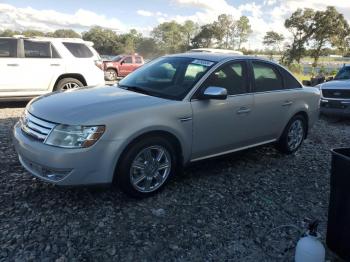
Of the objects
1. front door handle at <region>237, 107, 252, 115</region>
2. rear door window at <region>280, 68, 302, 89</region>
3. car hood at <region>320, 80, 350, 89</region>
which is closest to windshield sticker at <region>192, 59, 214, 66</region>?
front door handle at <region>237, 107, 252, 115</region>

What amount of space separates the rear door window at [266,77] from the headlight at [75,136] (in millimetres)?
2508

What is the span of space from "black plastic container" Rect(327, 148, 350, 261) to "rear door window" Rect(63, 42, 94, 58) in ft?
26.1

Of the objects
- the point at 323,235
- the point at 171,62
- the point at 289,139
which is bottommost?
the point at 323,235

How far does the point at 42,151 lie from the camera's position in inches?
139

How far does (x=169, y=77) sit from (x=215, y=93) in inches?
29.4

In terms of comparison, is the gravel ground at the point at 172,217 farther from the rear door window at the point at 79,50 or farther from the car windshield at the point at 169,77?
the rear door window at the point at 79,50

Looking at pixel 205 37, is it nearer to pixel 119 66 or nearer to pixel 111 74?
pixel 119 66

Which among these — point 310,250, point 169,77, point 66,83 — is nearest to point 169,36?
point 66,83

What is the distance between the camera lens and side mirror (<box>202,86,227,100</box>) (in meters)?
4.20

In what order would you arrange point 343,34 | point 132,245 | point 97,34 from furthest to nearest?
point 97,34 < point 343,34 < point 132,245

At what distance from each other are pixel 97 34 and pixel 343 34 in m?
41.6

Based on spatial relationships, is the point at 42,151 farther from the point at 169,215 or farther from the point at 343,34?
the point at 343,34

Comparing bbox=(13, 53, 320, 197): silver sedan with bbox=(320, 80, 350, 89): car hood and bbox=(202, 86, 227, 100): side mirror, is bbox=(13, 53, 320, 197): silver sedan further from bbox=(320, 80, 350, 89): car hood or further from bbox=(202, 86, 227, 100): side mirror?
bbox=(320, 80, 350, 89): car hood

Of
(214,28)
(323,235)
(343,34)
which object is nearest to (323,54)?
(343,34)
